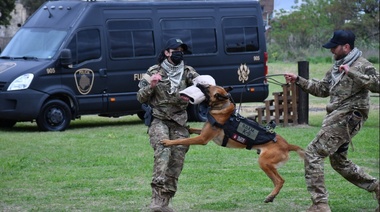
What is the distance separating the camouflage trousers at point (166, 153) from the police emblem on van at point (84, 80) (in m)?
9.11

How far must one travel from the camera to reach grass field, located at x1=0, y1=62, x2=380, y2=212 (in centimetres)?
989

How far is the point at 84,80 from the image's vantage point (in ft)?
58.5

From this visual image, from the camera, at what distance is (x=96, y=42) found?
1806 cm

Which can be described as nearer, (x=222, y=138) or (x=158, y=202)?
(x=222, y=138)

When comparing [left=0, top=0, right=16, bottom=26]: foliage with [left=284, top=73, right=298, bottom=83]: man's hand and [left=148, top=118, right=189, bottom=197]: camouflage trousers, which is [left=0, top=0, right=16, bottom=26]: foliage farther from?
[left=284, top=73, right=298, bottom=83]: man's hand

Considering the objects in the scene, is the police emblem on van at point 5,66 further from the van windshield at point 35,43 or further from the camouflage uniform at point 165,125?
the camouflage uniform at point 165,125

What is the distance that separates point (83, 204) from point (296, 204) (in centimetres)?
→ 238

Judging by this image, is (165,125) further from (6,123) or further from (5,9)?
(5,9)

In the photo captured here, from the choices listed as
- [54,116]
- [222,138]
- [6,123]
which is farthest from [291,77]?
[6,123]

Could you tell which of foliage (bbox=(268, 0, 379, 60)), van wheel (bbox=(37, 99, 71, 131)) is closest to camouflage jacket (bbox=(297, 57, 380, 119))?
van wheel (bbox=(37, 99, 71, 131))

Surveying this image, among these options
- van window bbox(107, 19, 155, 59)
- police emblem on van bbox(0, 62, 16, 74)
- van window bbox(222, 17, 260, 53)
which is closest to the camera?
police emblem on van bbox(0, 62, 16, 74)

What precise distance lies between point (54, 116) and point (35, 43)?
64.3 inches

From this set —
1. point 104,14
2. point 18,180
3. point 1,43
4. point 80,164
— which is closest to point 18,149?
point 80,164

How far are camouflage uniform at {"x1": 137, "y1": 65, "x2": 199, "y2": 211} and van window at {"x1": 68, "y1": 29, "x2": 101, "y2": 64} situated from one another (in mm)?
8991
